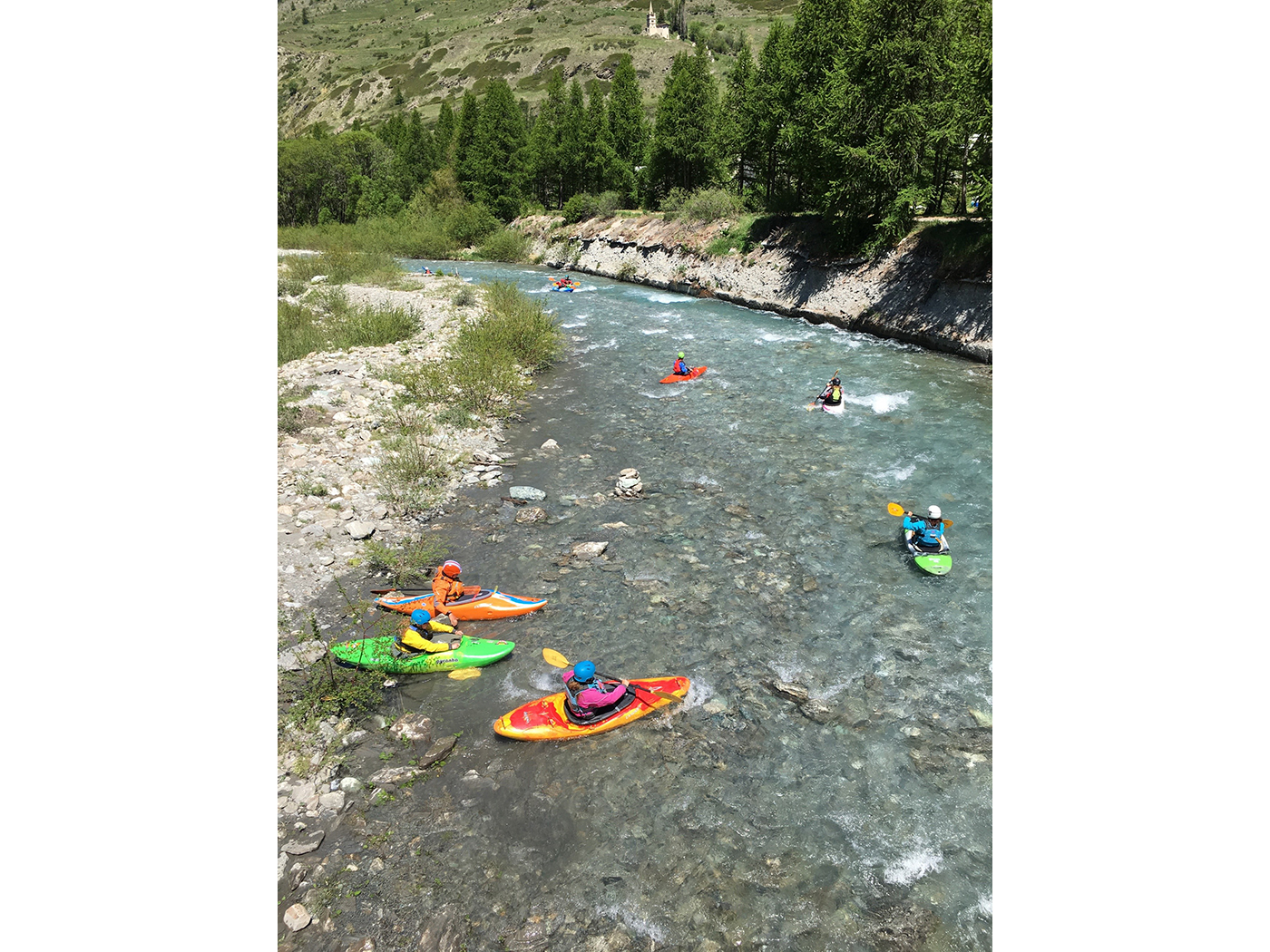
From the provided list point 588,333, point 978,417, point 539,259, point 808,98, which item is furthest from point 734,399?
point 539,259

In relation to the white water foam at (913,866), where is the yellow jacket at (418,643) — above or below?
below

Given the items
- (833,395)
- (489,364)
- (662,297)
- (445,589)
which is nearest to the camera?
(445,589)

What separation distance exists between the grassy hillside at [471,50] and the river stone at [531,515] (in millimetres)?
89367

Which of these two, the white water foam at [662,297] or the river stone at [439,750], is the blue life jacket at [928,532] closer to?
the river stone at [439,750]

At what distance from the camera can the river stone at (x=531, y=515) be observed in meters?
9.61

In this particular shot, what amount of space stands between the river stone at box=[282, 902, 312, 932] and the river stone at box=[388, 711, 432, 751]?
1.57m

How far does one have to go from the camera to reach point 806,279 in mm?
23875

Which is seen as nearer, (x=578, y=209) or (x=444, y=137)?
(x=578, y=209)

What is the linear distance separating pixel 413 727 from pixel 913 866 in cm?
437

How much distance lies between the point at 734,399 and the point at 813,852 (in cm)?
1089

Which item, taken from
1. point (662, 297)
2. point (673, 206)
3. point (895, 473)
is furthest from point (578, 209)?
point (895, 473)

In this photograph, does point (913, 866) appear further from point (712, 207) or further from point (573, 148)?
point (573, 148)

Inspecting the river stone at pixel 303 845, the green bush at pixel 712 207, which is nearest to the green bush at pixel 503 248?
the green bush at pixel 712 207

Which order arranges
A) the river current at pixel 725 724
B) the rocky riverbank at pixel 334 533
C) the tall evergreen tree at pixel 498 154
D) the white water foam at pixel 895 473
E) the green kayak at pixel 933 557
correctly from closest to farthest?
the river current at pixel 725 724
the rocky riverbank at pixel 334 533
the green kayak at pixel 933 557
the white water foam at pixel 895 473
the tall evergreen tree at pixel 498 154
